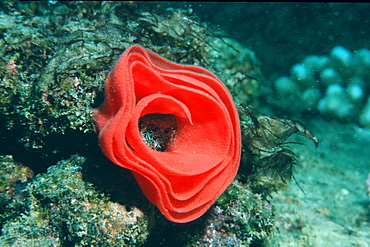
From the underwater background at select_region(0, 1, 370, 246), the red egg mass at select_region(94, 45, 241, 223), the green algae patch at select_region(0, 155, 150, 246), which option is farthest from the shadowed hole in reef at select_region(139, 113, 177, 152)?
the green algae patch at select_region(0, 155, 150, 246)

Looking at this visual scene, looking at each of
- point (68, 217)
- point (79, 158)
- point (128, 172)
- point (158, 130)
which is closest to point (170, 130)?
point (158, 130)

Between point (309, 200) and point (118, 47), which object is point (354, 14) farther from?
point (118, 47)

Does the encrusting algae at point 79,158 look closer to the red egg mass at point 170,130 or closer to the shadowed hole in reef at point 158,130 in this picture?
the shadowed hole in reef at point 158,130

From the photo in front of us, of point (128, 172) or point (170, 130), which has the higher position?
point (170, 130)

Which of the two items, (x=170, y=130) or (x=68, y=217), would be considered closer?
(x=68, y=217)

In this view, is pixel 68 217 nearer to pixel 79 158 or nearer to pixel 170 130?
pixel 79 158

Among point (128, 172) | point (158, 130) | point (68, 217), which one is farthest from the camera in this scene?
point (158, 130)

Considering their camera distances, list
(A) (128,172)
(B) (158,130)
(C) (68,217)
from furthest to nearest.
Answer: (B) (158,130) < (A) (128,172) < (C) (68,217)

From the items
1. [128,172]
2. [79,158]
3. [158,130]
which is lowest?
[79,158]

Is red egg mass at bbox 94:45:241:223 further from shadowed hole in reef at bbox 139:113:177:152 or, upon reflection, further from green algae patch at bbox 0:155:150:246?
green algae patch at bbox 0:155:150:246
